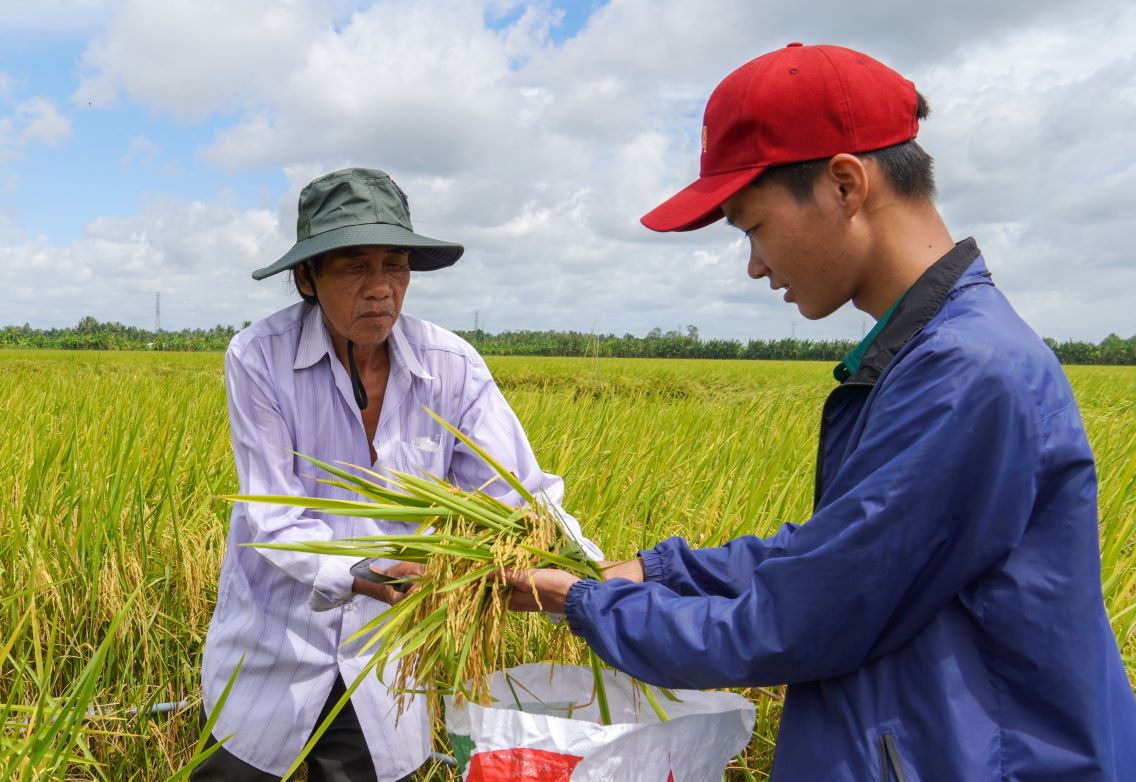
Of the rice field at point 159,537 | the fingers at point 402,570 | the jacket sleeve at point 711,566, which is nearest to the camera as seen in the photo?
the jacket sleeve at point 711,566

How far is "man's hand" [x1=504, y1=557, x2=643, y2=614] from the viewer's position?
1.13 m

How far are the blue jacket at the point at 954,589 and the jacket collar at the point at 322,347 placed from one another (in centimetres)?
102

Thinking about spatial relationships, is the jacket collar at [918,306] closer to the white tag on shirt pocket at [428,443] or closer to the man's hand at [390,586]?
the man's hand at [390,586]

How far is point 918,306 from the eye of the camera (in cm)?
92

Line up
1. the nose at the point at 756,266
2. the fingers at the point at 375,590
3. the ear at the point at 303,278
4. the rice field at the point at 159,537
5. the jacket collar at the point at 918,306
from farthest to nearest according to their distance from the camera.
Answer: the rice field at the point at 159,537, the ear at the point at 303,278, the fingers at the point at 375,590, the nose at the point at 756,266, the jacket collar at the point at 918,306

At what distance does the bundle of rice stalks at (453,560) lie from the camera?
1181 millimetres

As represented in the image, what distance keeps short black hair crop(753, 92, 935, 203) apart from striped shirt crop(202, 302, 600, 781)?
0.80m

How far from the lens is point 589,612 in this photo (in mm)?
1017

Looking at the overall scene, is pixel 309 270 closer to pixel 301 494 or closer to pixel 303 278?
pixel 303 278

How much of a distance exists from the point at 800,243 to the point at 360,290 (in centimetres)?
95

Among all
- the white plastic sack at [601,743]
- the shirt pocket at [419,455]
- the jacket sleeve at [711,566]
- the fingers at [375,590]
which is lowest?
the white plastic sack at [601,743]

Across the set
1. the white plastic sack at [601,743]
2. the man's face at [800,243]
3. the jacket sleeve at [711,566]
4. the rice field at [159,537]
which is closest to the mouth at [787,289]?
the man's face at [800,243]

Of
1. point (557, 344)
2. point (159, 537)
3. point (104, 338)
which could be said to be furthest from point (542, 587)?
point (104, 338)

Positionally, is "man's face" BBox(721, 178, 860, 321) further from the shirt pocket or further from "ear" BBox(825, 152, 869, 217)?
the shirt pocket
